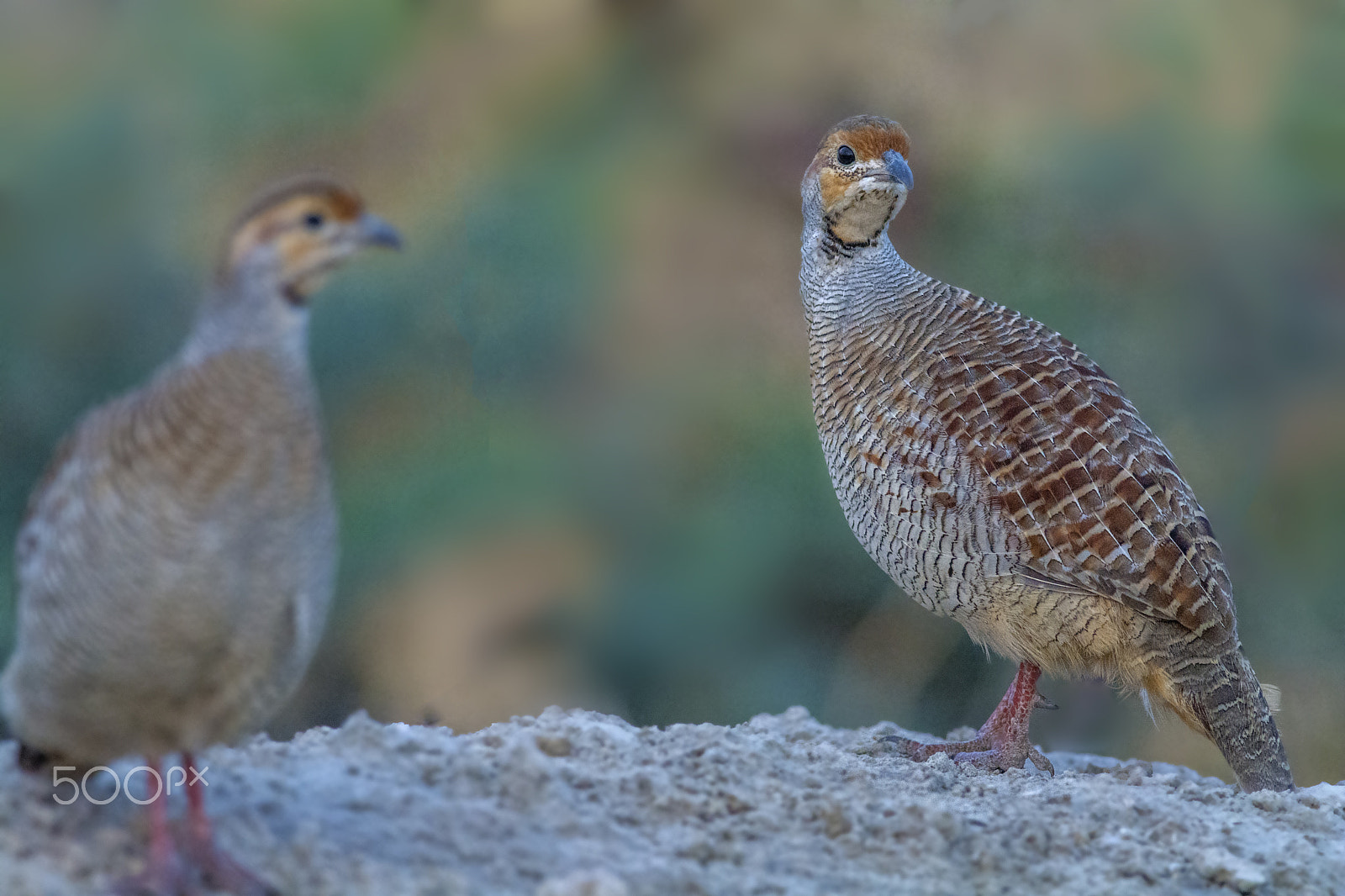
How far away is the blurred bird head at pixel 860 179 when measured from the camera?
4.59 m

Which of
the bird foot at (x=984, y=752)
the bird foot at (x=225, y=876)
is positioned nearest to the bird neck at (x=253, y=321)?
the bird foot at (x=225, y=876)

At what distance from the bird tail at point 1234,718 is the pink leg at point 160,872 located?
2898 millimetres

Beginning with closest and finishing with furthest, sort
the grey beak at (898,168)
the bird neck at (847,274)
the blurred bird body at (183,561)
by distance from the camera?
1. the blurred bird body at (183,561)
2. the grey beak at (898,168)
3. the bird neck at (847,274)

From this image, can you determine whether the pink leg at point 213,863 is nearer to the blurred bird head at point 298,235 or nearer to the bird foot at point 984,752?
the blurred bird head at point 298,235

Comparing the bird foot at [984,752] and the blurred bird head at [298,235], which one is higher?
the bird foot at [984,752]

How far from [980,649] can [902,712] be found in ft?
1.68

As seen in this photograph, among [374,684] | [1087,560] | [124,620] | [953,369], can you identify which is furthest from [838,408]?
[124,620]

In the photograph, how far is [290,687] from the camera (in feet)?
8.27

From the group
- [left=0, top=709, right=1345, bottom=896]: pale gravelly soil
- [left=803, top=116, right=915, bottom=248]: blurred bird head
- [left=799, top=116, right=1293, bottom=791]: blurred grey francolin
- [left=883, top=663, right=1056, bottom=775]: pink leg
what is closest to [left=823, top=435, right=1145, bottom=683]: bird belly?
[left=799, top=116, right=1293, bottom=791]: blurred grey francolin

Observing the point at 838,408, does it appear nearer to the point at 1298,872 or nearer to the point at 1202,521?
the point at 1202,521

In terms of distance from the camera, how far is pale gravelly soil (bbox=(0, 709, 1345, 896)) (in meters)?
2.52

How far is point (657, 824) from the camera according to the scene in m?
2.98

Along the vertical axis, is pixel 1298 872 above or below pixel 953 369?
below

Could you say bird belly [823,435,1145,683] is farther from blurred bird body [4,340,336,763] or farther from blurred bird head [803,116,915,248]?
blurred bird body [4,340,336,763]
